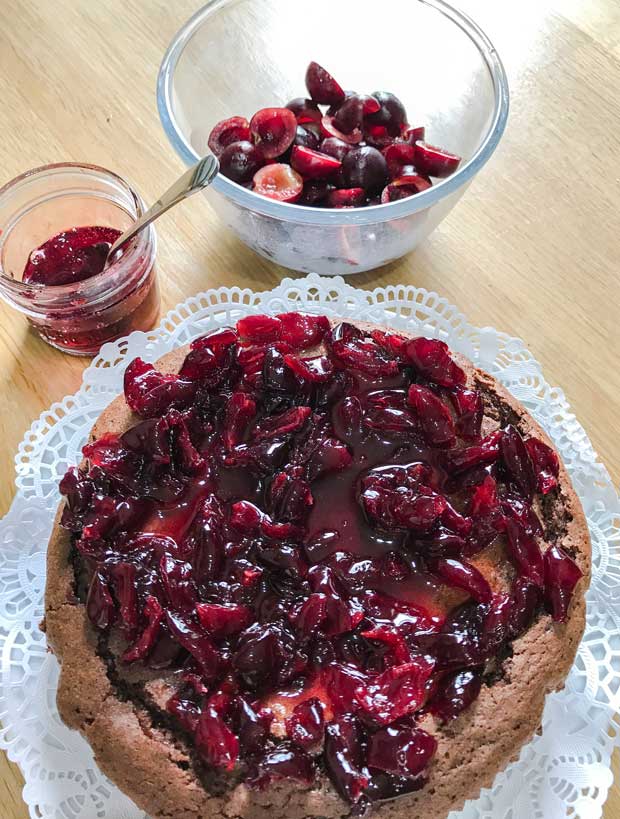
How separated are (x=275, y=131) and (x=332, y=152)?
8.0 inches

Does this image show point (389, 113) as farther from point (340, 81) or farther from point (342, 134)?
point (340, 81)

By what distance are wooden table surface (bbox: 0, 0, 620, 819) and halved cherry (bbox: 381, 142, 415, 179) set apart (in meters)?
0.34

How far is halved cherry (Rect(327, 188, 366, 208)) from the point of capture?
267 cm

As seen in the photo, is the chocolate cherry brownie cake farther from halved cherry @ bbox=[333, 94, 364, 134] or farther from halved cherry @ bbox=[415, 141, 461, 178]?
halved cherry @ bbox=[333, 94, 364, 134]

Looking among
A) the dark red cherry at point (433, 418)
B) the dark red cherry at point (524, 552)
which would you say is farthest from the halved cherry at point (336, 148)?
the dark red cherry at point (524, 552)

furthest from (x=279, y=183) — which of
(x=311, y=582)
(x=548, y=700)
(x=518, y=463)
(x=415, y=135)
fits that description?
(x=548, y=700)

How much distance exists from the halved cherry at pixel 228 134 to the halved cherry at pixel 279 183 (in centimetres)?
20

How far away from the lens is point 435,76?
3.08 m

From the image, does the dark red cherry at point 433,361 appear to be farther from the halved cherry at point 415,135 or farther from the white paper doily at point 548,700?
the halved cherry at point 415,135

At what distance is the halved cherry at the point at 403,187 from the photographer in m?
2.67

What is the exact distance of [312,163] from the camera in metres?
2.72

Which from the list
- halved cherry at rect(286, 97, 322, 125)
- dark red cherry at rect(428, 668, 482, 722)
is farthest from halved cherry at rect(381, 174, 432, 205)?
dark red cherry at rect(428, 668, 482, 722)

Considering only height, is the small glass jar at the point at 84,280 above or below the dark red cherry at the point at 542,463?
below

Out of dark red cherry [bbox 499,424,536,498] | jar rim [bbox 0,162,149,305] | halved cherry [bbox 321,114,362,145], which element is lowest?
jar rim [bbox 0,162,149,305]
